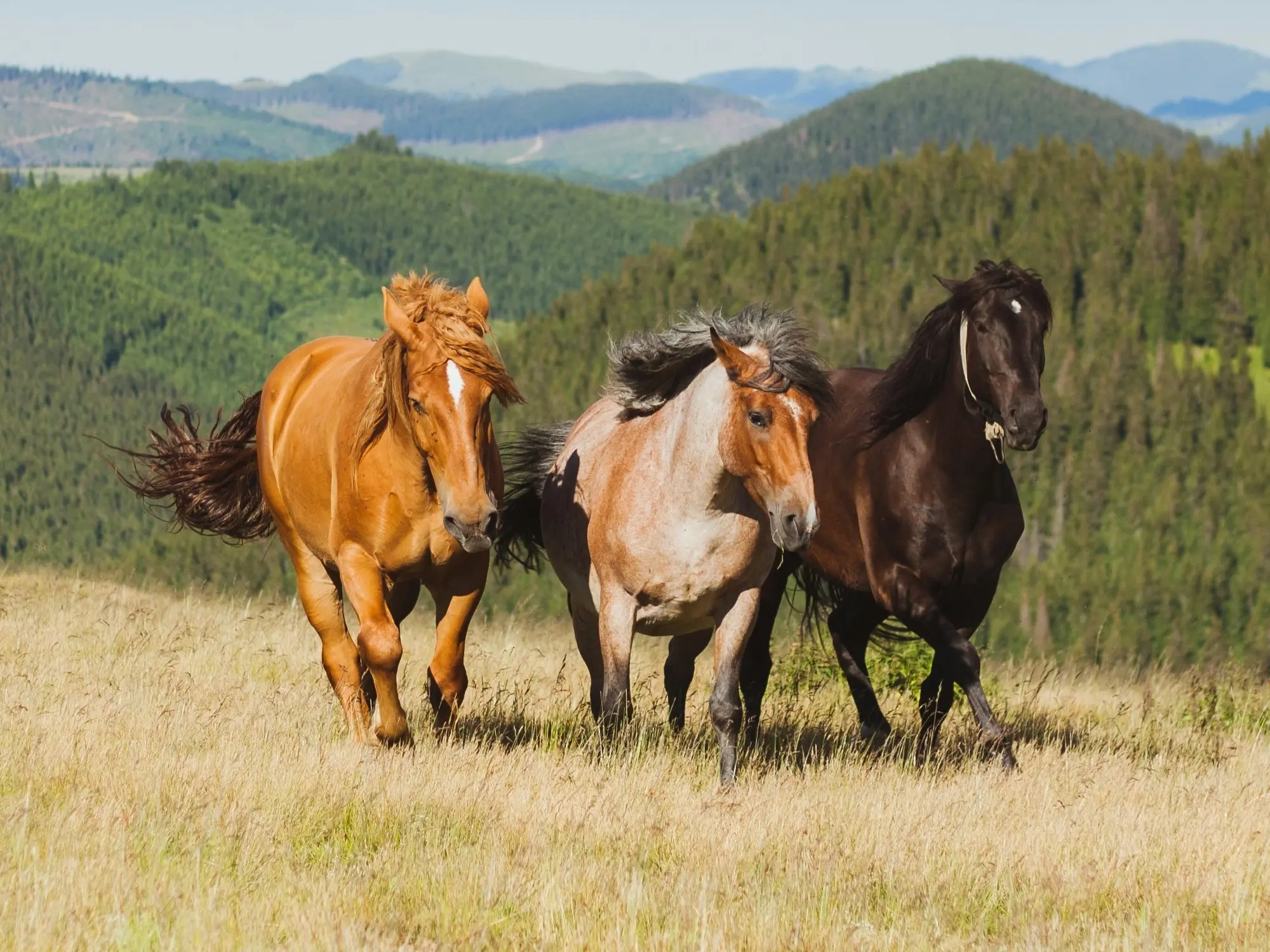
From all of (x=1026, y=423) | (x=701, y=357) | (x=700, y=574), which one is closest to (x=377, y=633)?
(x=700, y=574)

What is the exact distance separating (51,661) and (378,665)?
3662mm

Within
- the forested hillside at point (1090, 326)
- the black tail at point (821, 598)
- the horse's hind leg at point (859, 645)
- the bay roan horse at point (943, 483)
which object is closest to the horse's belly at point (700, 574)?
the bay roan horse at point (943, 483)

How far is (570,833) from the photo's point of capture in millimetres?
6047

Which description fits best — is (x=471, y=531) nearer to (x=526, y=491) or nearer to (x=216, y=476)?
(x=526, y=491)

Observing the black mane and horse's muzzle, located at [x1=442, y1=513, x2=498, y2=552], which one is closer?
horse's muzzle, located at [x1=442, y1=513, x2=498, y2=552]

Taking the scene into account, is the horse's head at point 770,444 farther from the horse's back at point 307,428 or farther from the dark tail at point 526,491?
the dark tail at point 526,491

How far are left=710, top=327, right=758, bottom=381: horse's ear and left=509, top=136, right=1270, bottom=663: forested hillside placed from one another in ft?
271

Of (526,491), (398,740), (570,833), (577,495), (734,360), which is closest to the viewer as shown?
(570,833)

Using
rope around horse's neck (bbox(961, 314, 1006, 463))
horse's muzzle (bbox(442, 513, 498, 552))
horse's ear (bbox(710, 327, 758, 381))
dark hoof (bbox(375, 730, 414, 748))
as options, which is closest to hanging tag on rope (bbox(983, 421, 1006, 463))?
rope around horse's neck (bbox(961, 314, 1006, 463))

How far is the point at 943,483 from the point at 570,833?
3341 mm

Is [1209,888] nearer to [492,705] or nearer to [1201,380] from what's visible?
[492,705]

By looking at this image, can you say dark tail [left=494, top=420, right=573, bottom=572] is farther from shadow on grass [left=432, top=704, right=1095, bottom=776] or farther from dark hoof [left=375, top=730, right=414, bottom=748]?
dark hoof [left=375, top=730, right=414, bottom=748]

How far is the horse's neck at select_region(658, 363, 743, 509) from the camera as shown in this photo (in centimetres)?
698

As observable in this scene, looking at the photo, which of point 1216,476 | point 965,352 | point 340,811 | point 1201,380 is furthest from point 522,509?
point 1201,380
